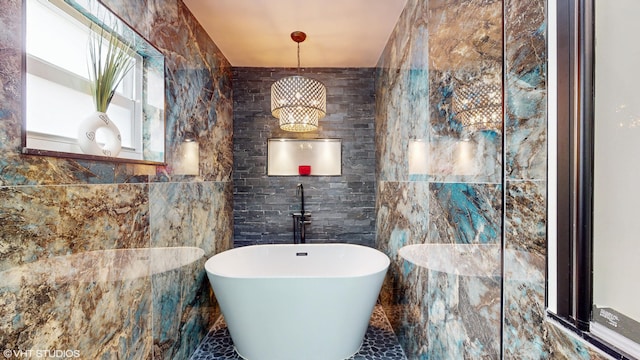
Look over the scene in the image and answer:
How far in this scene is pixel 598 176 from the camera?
0.67 meters

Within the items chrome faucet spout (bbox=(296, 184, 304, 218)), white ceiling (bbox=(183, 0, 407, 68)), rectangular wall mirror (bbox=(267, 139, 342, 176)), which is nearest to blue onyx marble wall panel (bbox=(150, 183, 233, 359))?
rectangular wall mirror (bbox=(267, 139, 342, 176))

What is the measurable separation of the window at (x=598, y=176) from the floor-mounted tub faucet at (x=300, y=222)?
2365mm

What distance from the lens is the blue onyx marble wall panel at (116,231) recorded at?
87 centimetres

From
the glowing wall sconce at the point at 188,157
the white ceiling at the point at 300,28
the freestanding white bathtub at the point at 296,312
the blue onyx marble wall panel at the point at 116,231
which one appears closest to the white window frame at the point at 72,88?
the blue onyx marble wall panel at the point at 116,231

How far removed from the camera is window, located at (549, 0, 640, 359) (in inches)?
23.5

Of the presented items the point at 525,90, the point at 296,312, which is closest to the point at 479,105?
the point at 525,90

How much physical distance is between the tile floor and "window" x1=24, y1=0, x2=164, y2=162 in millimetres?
1648

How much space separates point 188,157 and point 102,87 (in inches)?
32.5

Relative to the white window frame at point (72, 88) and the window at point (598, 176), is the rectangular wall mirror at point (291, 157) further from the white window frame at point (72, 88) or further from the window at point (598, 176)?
the window at point (598, 176)

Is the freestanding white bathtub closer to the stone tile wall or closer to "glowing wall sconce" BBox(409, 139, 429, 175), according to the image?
"glowing wall sconce" BBox(409, 139, 429, 175)

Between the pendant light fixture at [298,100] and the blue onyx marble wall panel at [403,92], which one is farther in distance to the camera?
the pendant light fixture at [298,100]

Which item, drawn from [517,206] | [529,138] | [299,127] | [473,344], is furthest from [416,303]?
[299,127]

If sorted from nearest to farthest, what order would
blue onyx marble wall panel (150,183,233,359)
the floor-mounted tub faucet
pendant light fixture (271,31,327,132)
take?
blue onyx marble wall panel (150,183,233,359) → pendant light fixture (271,31,327,132) → the floor-mounted tub faucet

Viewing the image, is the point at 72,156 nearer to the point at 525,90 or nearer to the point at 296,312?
the point at 296,312
